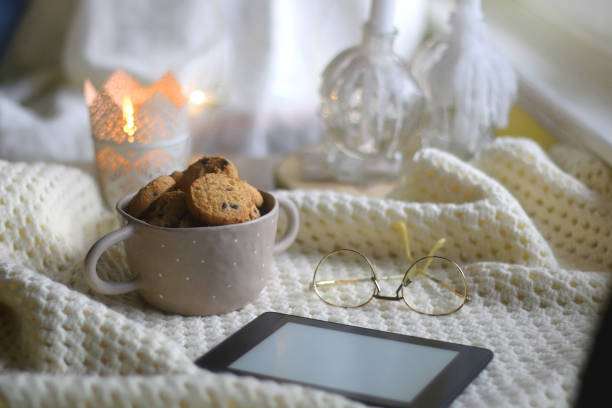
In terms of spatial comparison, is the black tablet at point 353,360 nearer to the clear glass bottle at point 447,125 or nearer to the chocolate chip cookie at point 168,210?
the chocolate chip cookie at point 168,210

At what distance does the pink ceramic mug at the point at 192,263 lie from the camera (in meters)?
0.55

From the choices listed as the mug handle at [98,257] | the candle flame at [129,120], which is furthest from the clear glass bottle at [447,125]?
the mug handle at [98,257]

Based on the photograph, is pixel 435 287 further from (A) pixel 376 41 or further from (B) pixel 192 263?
(A) pixel 376 41

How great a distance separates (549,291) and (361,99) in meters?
0.39

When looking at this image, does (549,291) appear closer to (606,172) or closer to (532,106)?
(606,172)

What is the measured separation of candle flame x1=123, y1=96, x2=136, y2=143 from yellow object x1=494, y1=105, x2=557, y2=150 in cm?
56

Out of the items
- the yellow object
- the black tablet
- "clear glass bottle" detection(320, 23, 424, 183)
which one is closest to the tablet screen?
the black tablet

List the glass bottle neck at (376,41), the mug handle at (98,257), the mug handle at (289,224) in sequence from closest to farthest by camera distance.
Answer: the mug handle at (98,257) < the mug handle at (289,224) < the glass bottle neck at (376,41)

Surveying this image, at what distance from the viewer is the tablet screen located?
0.47 m

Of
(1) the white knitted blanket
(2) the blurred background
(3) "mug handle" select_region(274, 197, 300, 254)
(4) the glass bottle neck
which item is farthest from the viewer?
(2) the blurred background

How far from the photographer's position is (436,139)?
3.05 ft

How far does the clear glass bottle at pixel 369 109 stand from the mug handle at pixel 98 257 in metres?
0.41

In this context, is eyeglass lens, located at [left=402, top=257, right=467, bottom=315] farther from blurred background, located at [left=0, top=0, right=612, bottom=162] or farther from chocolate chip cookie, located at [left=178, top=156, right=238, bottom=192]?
blurred background, located at [left=0, top=0, right=612, bottom=162]

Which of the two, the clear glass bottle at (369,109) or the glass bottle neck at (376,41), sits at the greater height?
the glass bottle neck at (376,41)
